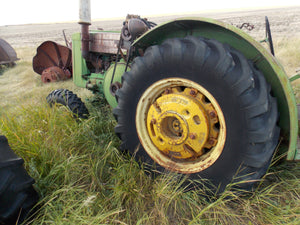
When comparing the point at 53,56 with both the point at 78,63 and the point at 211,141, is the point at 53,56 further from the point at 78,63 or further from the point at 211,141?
the point at 211,141

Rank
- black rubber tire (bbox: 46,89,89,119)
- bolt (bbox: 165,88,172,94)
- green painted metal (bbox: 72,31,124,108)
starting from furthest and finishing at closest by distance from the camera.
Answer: green painted metal (bbox: 72,31,124,108) → black rubber tire (bbox: 46,89,89,119) → bolt (bbox: 165,88,172,94)

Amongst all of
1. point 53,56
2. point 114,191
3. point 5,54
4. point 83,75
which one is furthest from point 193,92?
point 5,54

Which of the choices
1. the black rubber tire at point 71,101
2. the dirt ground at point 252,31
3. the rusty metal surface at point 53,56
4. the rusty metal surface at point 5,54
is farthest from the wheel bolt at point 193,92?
the rusty metal surface at point 5,54

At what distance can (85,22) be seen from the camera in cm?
269

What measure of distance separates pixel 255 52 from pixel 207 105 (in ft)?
1.52

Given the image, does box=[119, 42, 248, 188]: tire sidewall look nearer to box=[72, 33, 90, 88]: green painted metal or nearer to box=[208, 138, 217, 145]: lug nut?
box=[208, 138, 217, 145]: lug nut

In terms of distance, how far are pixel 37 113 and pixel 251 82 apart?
6.91 feet

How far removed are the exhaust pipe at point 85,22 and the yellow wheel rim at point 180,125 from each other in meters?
1.58

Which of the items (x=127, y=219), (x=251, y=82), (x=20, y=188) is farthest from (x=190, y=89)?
(x=20, y=188)

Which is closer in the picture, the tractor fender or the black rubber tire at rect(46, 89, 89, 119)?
the tractor fender

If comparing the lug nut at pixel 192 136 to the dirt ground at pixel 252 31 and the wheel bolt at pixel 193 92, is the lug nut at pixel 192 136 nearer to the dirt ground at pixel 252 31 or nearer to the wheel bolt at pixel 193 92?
the wheel bolt at pixel 193 92

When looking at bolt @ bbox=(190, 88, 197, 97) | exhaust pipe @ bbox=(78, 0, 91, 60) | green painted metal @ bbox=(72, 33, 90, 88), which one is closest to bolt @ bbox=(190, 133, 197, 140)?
bolt @ bbox=(190, 88, 197, 97)

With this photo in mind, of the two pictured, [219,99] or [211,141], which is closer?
[219,99]

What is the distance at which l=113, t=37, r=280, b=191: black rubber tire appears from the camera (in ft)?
4.16
